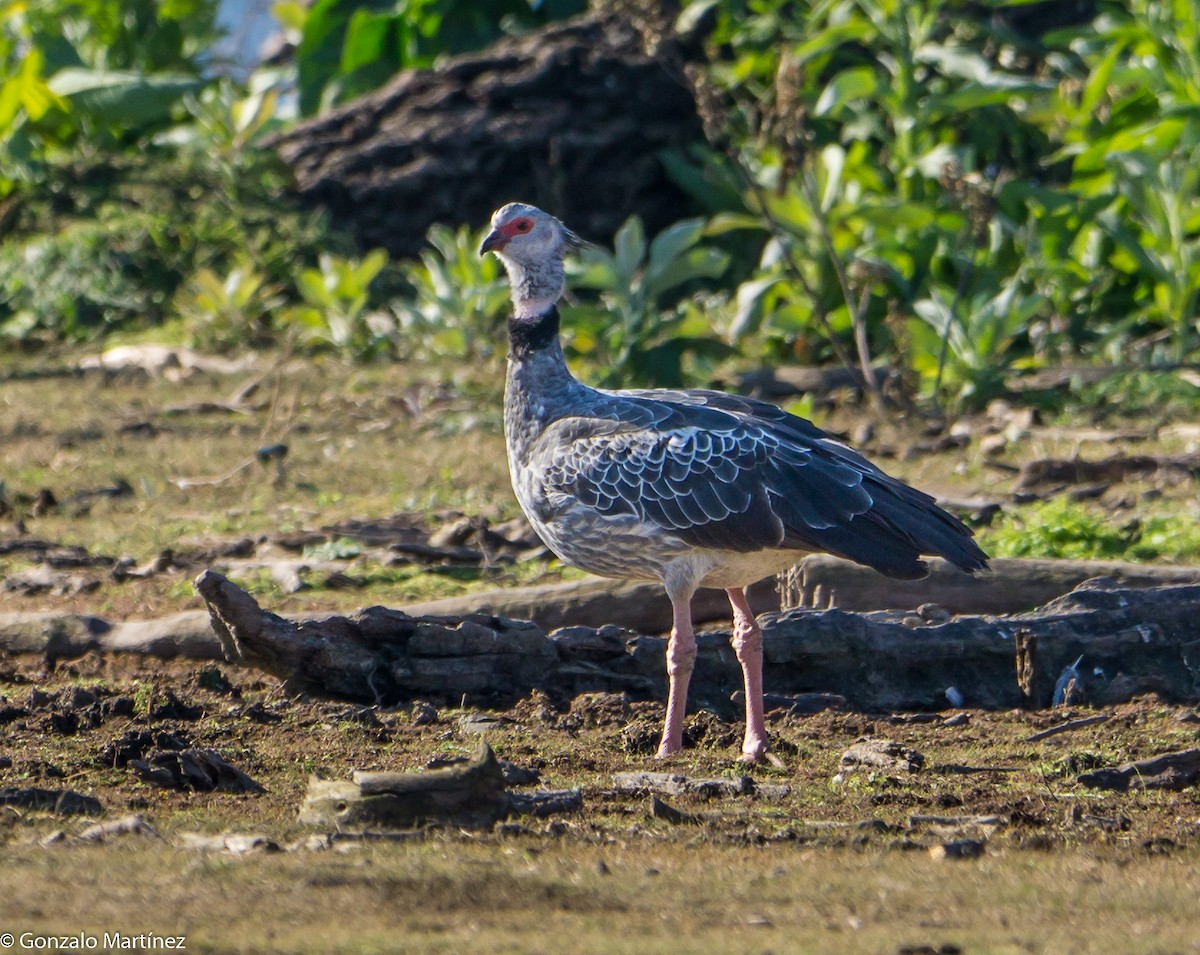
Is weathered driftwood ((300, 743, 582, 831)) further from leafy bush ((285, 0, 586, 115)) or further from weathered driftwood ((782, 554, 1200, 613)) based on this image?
leafy bush ((285, 0, 586, 115))

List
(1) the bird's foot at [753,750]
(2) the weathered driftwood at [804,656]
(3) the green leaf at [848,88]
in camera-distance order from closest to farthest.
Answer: (1) the bird's foot at [753,750]
(2) the weathered driftwood at [804,656]
(3) the green leaf at [848,88]

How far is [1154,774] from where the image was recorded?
14.4 ft

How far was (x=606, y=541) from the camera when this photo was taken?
5141 millimetres

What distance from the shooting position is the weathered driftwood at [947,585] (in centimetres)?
580

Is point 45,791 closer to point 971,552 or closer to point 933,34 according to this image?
point 971,552

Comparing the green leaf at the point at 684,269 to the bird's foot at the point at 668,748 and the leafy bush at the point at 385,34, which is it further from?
the leafy bush at the point at 385,34

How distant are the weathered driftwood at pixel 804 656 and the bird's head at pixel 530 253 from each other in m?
1.10

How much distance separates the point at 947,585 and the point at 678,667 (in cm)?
128

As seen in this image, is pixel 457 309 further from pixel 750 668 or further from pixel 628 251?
pixel 750 668

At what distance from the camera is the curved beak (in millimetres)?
5621

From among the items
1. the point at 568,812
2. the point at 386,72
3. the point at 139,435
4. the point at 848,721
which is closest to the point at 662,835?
the point at 568,812

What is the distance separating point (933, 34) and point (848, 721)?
724 centimetres

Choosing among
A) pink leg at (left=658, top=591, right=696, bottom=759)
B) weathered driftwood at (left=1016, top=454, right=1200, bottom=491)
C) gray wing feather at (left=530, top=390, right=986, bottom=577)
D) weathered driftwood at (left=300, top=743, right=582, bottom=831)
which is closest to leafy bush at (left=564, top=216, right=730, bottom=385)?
weathered driftwood at (left=1016, top=454, right=1200, bottom=491)

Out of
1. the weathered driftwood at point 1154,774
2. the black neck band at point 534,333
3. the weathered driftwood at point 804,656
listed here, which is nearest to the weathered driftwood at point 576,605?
the weathered driftwood at point 804,656
